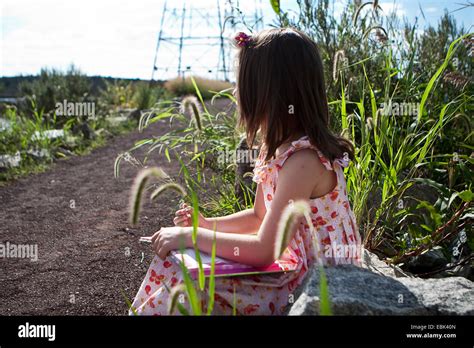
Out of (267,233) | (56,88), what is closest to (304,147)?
(267,233)

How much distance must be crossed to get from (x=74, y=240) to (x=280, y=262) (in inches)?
80.2

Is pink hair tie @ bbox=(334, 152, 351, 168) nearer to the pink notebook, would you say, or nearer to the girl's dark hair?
the girl's dark hair

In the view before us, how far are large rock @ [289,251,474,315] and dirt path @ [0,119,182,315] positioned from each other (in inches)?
48.0

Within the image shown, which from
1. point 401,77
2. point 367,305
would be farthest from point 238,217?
point 401,77

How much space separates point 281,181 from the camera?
1.74 m

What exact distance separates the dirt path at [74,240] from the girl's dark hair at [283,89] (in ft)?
3.84

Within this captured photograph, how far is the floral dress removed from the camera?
1.75m

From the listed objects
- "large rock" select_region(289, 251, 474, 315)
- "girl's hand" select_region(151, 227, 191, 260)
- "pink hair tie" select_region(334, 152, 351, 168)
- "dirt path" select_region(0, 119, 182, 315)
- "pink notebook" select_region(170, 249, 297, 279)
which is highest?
"pink hair tie" select_region(334, 152, 351, 168)

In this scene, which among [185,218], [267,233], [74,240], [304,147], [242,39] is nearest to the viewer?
[267,233]

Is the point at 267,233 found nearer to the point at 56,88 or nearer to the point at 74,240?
the point at 74,240

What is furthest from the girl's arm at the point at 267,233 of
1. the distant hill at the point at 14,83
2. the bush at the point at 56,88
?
the distant hill at the point at 14,83

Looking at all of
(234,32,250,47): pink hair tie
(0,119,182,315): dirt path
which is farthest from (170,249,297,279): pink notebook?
(0,119,182,315): dirt path

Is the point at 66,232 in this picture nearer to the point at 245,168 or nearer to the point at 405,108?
the point at 245,168
